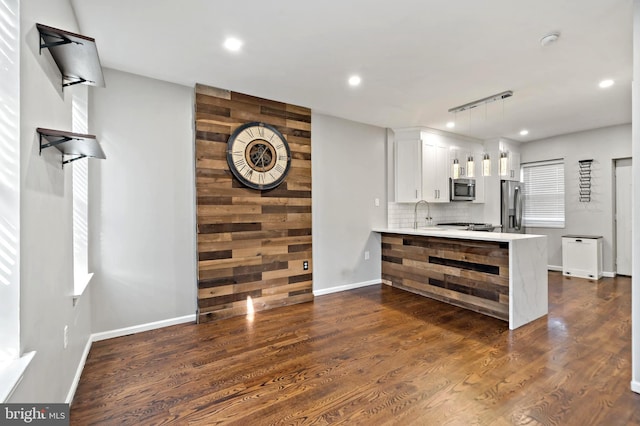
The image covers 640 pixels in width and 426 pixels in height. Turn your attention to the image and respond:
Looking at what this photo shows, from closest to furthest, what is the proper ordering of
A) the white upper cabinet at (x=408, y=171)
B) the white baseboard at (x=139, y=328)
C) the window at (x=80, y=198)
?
the window at (x=80, y=198) → the white baseboard at (x=139, y=328) → the white upper cabinet at (x=408, y=171)

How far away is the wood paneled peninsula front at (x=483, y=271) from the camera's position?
3.22 metres

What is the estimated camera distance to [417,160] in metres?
5.04

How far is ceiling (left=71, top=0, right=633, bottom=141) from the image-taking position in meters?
2.14

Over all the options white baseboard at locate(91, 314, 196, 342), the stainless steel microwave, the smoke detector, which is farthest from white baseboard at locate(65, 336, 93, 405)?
the stainless steel microwave

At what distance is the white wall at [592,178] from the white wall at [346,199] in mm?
3562

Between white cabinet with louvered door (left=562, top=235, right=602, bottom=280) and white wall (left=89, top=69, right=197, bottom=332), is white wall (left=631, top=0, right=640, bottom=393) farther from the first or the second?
white cabinet with louvered door (left=562, top=235, right=602, bottom=280)

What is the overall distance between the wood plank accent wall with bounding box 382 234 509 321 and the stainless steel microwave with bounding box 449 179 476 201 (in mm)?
1624

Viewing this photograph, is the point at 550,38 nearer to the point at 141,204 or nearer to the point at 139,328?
the point at 141,204

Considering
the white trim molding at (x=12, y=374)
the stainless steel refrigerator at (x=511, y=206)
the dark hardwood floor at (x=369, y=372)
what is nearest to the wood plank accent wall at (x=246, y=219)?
the dark hardwood floor at (x=369, y=372)

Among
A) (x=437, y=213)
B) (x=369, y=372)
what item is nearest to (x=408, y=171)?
(x=437, y=213)

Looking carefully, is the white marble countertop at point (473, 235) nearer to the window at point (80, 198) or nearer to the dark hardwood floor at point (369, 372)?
the dark hardwood floor at point (369, 372)

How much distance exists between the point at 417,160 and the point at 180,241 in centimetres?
374

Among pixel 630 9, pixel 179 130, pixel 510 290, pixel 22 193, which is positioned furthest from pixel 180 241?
pixel 630 9

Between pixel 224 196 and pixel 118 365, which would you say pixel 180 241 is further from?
pixel 118 365
